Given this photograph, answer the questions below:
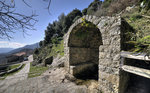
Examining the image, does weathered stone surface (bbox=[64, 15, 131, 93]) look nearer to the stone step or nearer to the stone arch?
the stone arch

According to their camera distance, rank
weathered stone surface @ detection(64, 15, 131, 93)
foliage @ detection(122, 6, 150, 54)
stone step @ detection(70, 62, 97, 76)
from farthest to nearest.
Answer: stone step @ detection(70, 62, 97, 76), weathered stone surface @ detection(64, 15, 131, 93), foliage @ detection(122, 6, 150, 54)

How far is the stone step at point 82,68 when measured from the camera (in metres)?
3.15

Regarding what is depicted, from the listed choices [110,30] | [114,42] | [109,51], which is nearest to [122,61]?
[109,51]

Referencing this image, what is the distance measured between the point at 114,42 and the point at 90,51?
9.20ft

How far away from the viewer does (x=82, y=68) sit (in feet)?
11.5

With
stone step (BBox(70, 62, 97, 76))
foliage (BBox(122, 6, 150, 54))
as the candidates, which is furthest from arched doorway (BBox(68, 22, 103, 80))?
foliage (BBox(122, 6, 150, 54))

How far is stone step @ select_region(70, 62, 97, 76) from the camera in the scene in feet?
10.3

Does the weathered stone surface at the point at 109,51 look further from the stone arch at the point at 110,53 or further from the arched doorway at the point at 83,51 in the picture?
the arched doorway at the point at 83,51

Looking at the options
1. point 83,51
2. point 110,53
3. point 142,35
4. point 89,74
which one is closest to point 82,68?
point 89,74

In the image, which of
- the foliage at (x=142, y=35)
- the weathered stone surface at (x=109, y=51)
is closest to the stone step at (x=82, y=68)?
the weathered stone surface at (x=109, y=51)

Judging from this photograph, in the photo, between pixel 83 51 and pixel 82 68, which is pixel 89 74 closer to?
pixel 82 68

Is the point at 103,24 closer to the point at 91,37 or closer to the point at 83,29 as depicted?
the point at 83,29

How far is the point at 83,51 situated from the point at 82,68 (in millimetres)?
1043

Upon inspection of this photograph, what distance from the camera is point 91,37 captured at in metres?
4.50
